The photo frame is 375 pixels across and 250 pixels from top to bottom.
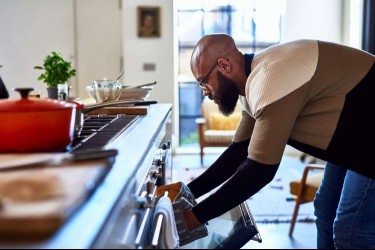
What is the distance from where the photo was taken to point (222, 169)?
1.97 meters

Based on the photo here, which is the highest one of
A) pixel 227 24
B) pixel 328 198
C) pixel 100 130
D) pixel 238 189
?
pixel 227 24

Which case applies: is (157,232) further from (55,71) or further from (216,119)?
(216,119)

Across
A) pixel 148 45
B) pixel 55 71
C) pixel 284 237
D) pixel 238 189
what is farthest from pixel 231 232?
pixel 148 45

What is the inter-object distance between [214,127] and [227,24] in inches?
57.9

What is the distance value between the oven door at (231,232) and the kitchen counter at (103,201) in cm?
34

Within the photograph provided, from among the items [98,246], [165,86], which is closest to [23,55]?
[165,86]

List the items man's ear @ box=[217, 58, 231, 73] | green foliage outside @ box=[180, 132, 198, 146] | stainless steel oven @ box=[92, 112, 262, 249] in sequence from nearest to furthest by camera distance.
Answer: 1. stainless steel oven @ box=[92, 112, 262, 249]
2. man's ear @ box=[217, 58, 231, 73]
3. green foliage outside @ box=[180, 132, 198, 146]

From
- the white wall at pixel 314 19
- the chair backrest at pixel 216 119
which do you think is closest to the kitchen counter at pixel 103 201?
the chair backrest at pixel 216 119

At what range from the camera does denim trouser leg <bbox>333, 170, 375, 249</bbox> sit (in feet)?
6.21

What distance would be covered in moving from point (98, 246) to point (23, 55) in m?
6.30

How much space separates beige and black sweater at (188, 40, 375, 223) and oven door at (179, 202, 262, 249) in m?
0.07

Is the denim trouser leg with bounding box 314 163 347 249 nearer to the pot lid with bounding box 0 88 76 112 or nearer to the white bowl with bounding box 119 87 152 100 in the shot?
the white bowl with bounding box 119 87 152 100

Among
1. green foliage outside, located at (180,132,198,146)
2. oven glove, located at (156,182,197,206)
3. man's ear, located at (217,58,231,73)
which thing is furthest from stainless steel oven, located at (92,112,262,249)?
green foliage outside, located at (180,132,198,146)

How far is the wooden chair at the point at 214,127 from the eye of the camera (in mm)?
6316
